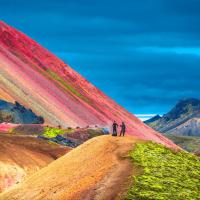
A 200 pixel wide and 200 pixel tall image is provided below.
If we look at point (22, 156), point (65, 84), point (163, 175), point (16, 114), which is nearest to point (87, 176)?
point (163, 175)

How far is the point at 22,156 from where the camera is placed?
7500 cm

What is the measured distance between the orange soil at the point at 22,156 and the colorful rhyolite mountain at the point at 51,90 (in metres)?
48.5

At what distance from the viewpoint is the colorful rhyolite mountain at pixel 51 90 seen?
473 feet

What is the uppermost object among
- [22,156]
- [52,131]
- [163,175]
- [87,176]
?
[52,131]

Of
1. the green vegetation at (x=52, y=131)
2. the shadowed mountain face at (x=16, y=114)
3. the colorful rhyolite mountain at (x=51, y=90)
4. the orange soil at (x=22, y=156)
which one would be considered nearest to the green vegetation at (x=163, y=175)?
the orange soil at (x=22, y=156)

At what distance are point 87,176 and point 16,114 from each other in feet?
297

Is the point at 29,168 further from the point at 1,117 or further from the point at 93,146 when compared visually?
the point at 1,117

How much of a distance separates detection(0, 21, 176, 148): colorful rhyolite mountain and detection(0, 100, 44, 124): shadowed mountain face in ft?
19.0

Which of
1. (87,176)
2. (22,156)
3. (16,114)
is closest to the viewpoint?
(87,176)

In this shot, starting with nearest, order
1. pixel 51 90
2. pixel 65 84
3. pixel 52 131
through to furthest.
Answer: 1. pixel 52 131
2. pixel 51 90
3. pixel 65 84

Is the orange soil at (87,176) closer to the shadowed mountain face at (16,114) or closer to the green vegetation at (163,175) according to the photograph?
the green vegetation at (163,175)

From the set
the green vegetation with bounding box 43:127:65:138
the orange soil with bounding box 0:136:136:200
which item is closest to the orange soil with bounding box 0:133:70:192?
the green vegetation with bounding box 43:127:65:138

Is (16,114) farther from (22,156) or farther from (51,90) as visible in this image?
(22,156)

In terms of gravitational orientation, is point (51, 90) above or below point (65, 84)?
below
